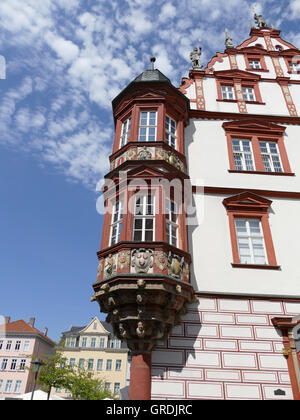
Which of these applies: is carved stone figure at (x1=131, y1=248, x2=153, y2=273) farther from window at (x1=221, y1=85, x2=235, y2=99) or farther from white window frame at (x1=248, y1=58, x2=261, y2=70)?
white window frame at (x1=248, y1=58, x2=261, y2=70)

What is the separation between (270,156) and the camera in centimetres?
1491

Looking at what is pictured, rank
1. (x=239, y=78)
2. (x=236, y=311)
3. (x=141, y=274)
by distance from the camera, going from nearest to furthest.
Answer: (x=141, y=274) < (x=236, y=311) < (x=239, y=78)

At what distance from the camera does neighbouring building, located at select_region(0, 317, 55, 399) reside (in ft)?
162

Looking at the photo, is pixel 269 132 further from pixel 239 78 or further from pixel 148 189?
pixel 148 189

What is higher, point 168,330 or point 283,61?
point 283,61

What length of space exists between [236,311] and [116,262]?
4185mm

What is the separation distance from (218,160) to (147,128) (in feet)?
10.6

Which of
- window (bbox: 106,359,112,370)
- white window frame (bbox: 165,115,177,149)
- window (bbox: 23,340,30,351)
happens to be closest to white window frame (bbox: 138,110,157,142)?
white window frame (bbox: 165,115,177,149)

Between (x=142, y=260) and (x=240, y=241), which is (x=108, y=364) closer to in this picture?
(x=240, y=241)

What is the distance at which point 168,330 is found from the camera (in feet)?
33.6

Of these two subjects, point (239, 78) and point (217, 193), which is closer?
point (217, 193)

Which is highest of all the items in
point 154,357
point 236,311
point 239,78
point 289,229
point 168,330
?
point 239,78
